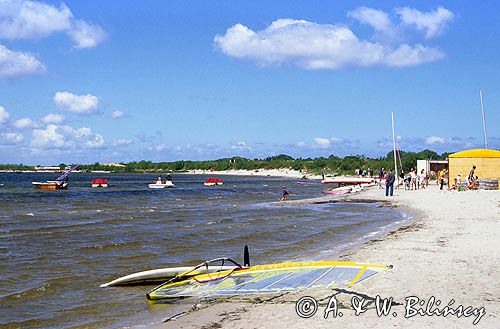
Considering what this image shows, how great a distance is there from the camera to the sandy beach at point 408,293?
7670 mm

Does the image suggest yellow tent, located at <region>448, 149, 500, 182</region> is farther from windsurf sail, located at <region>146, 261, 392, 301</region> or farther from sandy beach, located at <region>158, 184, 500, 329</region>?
windsurf sail, located at <region>146, 261, 392, 301</region>

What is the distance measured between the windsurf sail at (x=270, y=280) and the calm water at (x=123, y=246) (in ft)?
2.17

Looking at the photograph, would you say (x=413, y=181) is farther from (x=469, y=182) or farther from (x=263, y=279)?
(x=263, y=279)

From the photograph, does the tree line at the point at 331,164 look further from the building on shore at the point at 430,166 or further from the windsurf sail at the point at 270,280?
the windsurf sail at the point at 270,280

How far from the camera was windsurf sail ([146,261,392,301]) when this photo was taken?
29.5ft

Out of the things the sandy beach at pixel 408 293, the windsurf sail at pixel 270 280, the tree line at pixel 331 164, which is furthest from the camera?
the tree line at pixel 331 164

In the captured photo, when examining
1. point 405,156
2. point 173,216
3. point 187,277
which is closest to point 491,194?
point 173,216

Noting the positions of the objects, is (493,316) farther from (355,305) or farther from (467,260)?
(467,260)

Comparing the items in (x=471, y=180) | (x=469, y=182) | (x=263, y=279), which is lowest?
(x=263, y=279)

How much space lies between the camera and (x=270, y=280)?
972 cm

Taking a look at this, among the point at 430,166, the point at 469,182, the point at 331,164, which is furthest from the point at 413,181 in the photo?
the point at 331,164

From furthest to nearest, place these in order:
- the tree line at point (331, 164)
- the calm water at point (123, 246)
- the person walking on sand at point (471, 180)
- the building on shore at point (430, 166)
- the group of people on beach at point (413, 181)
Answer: the tree line at point (331, 164) → the building on shore at point (430, 166) → the group of people on beach at point (413, 181) → the person walking on sand at point (471, 180) → the calm water at point (123, 246)

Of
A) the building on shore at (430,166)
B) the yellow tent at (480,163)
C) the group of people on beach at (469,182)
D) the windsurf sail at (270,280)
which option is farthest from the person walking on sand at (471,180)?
the windsurf sail at (270,280)

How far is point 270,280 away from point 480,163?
31.7m
